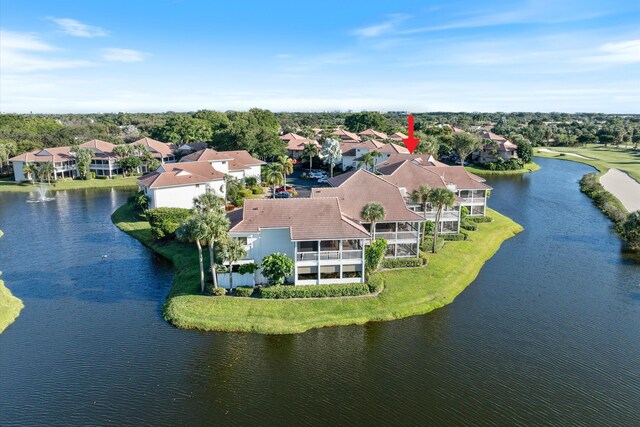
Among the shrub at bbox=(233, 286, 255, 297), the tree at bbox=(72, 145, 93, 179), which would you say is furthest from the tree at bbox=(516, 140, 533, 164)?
the tree at bbox=(72, 145, 93, 179)

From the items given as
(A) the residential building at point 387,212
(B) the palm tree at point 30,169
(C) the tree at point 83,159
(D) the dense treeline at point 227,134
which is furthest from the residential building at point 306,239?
(B) the palm tree at point 30,169

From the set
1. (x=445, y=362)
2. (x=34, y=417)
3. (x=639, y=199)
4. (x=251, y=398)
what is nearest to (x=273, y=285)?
(x=251, y=398)

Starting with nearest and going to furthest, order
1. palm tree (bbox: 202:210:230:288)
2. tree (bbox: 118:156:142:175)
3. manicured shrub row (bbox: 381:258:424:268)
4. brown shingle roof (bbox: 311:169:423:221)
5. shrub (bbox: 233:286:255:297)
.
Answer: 1. palm tree (bbox: 202:210:230:288)
2. shrub (bbox: 233:286:255:297)
3. manicured shrub row (bbox: 381:258:424:268)
4. brown shingle roof (bbox: 311:169:423:221)
5. tree (bbox: 118:156:142:175)

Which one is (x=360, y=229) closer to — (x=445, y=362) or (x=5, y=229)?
(x=445, y=362)

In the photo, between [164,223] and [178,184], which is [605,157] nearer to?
[178,184]

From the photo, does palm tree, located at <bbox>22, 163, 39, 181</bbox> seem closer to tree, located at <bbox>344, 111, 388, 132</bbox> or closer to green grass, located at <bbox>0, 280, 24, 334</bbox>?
green grass, located at <bbox>0, 280, 24, 334</bbox>

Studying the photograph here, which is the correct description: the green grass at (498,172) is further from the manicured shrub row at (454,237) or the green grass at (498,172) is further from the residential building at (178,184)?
the residential building at (178,184)
